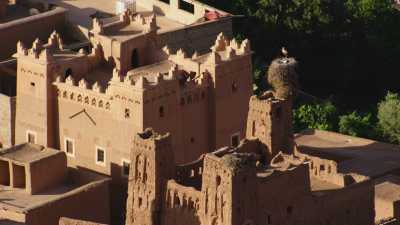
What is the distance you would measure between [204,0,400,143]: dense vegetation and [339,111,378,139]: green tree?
5.14 m

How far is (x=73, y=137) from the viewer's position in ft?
254

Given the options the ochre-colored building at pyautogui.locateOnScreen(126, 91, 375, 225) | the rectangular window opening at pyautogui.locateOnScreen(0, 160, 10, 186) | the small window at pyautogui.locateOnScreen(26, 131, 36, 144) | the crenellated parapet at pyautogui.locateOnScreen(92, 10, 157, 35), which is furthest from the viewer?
the crenellated parapet at pyautogui.locateOnScreen(92, 10, 157, 35)

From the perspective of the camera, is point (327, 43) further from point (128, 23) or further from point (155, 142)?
point (155, 142)

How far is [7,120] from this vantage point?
79.4 meters

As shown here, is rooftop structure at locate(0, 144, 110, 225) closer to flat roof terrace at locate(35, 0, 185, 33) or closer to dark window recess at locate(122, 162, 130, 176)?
dark window recess at locate(122, 162, 130, 176)

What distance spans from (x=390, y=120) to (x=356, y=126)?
5.23ft

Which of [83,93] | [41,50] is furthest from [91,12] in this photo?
[83,93]

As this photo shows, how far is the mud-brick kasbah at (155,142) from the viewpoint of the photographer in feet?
228

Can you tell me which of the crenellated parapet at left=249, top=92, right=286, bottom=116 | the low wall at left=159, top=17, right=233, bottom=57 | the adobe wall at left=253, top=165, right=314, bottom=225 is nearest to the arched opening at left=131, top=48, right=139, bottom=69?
the low wall at left=159, top=17, right=233, bottom=57

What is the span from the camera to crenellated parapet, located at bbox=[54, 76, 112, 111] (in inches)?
2987

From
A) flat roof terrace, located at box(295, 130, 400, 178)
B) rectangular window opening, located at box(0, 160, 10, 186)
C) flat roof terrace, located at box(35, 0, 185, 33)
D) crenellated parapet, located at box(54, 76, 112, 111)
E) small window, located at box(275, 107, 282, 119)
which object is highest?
small window, located at box(275, 107, 282, 119)

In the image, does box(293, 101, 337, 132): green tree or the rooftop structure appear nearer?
the rooftop structure

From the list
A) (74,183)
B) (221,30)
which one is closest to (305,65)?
(221,30)

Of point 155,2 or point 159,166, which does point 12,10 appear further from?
point 159,166
